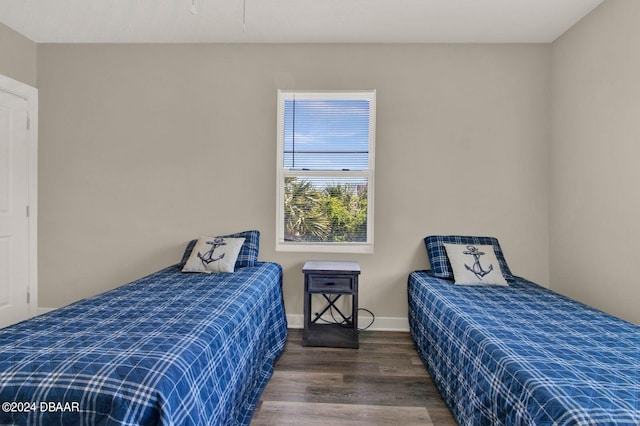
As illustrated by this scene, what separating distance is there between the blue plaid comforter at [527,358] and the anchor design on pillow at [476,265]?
19 cm

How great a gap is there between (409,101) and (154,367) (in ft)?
9.24

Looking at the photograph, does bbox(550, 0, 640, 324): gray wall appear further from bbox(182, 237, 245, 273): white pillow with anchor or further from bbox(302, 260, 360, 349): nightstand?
bbox(182, 237, 245, 273): white pillow with anchor

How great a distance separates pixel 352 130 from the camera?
3.19m

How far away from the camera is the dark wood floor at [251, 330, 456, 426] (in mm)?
1785

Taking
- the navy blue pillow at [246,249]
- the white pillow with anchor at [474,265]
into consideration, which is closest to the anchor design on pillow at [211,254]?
the navy blue pillow at [246,249]

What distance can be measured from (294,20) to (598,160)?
2.48 metres

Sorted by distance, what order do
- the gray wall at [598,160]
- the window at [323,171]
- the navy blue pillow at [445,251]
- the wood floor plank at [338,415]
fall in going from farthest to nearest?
the window at [323,171] → the navy blue pillow at [445,251] → the gray wall at [598,160] → the wood floor plank at [338,415]

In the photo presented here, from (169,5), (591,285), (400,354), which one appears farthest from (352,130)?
(591,285)

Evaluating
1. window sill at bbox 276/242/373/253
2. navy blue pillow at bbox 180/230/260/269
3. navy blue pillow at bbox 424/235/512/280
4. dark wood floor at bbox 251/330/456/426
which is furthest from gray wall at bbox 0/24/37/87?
navy blue pillow at bbox 424/235/512/280

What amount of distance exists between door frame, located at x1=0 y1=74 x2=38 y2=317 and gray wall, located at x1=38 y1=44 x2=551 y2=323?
59 millimetres

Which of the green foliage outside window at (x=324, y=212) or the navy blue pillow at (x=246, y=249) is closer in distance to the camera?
the navy blue pillow at (x=246, y=249)

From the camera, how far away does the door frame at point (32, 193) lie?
123 inches

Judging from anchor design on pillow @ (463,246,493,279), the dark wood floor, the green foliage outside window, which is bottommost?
the dark wood floor

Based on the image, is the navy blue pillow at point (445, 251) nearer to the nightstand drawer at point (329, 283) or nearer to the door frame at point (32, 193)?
the nightstand drawer at point (329, 283)
